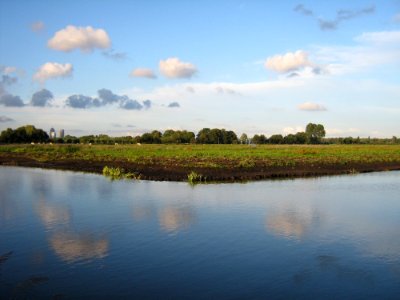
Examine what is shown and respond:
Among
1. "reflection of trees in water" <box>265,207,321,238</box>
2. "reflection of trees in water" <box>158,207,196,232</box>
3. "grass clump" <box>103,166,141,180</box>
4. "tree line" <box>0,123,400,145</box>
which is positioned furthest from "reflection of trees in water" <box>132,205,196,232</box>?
"tree line" <box>0,123,400,145</box>

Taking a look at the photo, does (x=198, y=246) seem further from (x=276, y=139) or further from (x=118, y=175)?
(x=276, y=139)

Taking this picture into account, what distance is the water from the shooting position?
30.6ft

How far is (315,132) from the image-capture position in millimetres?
163750

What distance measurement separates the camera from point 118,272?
10125 millimetres

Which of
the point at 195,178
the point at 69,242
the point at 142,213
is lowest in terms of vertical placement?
the point at 69,242

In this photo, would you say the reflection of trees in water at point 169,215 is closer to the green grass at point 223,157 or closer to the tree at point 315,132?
the green grass at point 223,157

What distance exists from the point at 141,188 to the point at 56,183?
7175 millimetres

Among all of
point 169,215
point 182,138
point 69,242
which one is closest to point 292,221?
point 169,215

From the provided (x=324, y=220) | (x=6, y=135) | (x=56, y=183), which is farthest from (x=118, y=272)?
(x=6, y=135)

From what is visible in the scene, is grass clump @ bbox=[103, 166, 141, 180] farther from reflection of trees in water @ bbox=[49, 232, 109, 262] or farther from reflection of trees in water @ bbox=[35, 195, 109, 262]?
reflection of trees in water @ bbox=[49, 232, 109, 262]

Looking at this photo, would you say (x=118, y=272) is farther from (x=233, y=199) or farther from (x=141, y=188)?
(x=141, y=188)

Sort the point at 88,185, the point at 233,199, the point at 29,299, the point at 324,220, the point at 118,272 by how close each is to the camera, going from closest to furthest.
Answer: the point at 29,299 → the point at 118,272 → the point at 324,220 → the point at 233,199 → the point at 88,185

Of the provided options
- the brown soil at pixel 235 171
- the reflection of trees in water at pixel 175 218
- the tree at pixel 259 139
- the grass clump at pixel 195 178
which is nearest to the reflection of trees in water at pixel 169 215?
the reflection of trees in water at pixel 175 218

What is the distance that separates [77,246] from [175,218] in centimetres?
487
